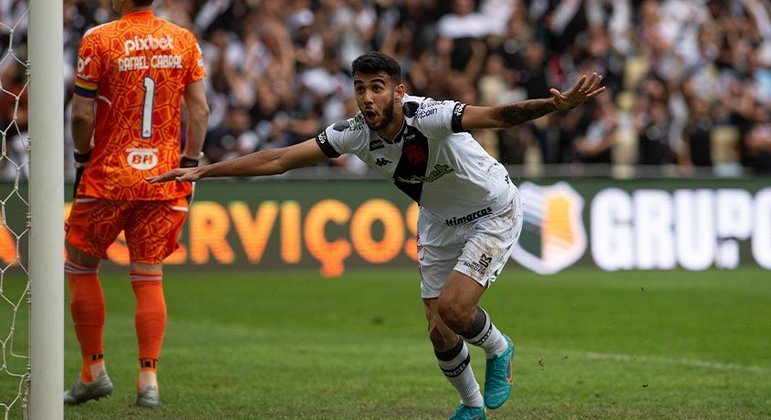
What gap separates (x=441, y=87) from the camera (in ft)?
66.2

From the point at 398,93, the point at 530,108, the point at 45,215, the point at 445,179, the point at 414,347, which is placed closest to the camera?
the point at 45,215

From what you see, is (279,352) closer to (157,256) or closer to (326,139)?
(157,256)

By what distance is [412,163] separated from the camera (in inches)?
277

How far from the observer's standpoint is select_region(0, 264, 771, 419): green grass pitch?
8.08 meters

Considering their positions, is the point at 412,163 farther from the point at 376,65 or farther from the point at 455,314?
the point at 455,314

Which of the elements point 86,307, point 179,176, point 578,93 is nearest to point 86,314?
point 86,307

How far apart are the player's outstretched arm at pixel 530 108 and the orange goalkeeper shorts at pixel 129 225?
235cm

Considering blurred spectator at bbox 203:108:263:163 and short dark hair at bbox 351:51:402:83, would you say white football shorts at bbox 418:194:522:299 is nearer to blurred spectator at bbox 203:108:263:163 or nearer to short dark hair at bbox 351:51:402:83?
short dark hair at bbox 351:51:402:83

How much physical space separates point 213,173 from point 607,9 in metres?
17.1

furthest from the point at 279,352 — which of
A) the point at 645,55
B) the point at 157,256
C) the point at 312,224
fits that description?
the point at 645,55

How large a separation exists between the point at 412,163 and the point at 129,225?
2.12 meters

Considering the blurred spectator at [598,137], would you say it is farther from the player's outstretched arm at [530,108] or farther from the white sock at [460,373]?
the player's outstretched arm at [530,108]

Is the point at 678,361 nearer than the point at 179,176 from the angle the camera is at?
No

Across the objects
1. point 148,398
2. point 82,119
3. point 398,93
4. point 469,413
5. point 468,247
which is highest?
point 398,93
